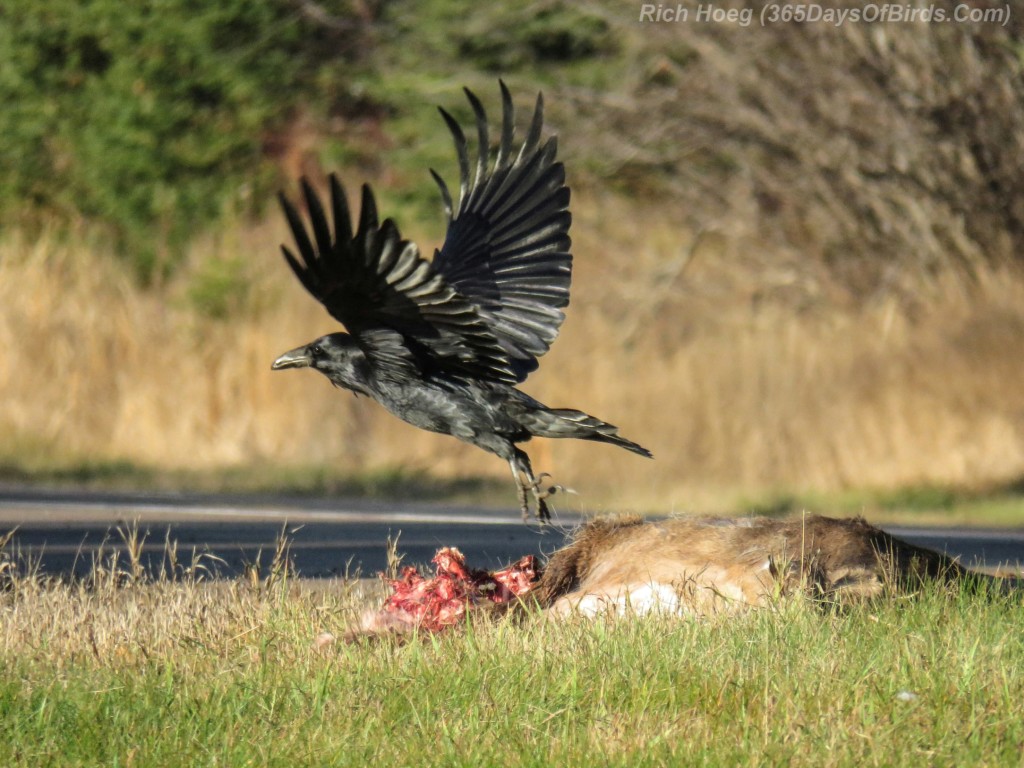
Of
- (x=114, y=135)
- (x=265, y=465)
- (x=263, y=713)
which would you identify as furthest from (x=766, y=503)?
(x=114, y=135)

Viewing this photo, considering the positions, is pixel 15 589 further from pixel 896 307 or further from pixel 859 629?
pixel 896 307

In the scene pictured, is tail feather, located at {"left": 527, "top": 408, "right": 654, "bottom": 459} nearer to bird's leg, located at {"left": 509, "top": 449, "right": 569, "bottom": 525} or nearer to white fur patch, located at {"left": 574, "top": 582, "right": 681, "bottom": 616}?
bird's leg, located at {"left": 509, "top": 449, "right": 569, "bottom": 525}

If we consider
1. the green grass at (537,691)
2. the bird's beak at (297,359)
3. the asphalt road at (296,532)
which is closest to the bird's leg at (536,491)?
the green grass at (537,691)

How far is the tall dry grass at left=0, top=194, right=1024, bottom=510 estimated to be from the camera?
14469 mm

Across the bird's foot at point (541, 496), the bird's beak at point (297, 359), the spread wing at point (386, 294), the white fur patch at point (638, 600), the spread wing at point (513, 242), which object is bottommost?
the white fur patch at point (638, 600)

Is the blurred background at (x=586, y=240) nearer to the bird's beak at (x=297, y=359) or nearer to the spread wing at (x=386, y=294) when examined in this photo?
the spread wing at (x=386, y=294)

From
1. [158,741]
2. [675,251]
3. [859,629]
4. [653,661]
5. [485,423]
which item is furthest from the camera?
[675,251]

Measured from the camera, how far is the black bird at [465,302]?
574 cm

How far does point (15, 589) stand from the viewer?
6.52 metres

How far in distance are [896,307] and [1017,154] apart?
6.50 ft

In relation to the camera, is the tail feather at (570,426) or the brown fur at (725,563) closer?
the brown fur at (725,563)

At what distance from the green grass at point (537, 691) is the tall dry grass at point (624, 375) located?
7.55 m

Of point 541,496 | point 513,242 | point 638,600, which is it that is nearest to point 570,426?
point 541,496

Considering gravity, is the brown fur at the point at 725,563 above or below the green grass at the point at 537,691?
above
